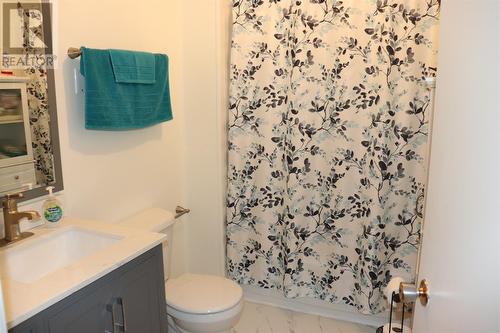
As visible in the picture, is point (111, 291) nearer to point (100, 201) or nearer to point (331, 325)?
point (100, 201)

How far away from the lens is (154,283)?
1.55 m

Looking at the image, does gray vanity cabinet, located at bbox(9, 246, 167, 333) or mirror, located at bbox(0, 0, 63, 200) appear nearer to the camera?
gray vanity cabinet, located at bbox(9, 246, 167, 333)

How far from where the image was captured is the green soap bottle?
158 centimetres

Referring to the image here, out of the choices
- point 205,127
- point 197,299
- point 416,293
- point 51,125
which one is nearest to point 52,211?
point 51,125

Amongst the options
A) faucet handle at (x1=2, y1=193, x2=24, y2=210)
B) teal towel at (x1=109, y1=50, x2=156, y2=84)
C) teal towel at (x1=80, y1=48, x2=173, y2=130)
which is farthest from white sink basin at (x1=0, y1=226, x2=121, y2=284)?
teal towel at (x1=109, y1=50, x2=156, y2=84)

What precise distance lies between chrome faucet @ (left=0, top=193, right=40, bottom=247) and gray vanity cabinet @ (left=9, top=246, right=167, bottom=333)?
430 mm

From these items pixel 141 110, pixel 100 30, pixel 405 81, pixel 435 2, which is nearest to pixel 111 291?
pixel 141 110

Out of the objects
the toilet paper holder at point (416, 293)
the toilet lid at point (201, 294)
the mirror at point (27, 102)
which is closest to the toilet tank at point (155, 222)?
the toilet lid at point (201, 294)

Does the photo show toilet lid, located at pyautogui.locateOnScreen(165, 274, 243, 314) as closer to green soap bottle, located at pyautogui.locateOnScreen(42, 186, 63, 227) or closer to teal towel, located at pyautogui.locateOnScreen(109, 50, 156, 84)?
green soap bottle, located at pyautogui.locateOnScreen(42, 186, 63, 227)

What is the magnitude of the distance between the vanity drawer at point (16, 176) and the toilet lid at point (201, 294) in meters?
0.84

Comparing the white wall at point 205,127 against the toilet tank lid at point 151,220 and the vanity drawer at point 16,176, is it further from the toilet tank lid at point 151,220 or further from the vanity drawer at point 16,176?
the vanity drawer at point 16,176

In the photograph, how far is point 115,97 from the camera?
1803mm

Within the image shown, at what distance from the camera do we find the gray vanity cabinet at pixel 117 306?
3.75 feet

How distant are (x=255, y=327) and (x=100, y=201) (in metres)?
1.19
